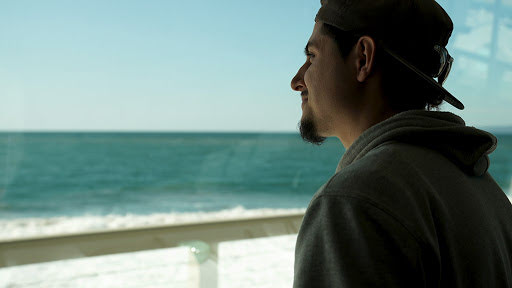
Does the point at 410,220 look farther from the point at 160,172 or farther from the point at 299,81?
the point at 160,172

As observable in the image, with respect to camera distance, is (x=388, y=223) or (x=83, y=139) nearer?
(x=388, y=223)

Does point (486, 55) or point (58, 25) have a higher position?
point (58, 25)

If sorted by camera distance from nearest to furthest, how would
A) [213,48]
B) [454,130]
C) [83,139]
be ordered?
[454,130] → [213,48] → [83,139]

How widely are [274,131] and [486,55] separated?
2.31 m

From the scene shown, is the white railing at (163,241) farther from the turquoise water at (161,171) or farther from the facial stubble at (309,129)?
the turquoise water at (161,171)

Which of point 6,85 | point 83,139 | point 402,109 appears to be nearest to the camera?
point 402,109

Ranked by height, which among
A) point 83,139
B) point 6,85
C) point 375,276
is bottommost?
point 83,139

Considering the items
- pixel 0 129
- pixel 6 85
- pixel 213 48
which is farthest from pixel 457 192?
pixel 213 48

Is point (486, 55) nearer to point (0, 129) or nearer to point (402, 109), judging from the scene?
point (402, 109)

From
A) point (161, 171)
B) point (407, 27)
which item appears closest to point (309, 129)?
point (407, 27)

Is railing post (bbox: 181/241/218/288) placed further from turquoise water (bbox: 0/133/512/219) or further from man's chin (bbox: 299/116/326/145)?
turquoise water (bbox: 0/133/512/219)

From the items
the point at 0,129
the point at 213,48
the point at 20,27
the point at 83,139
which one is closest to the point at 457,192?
the point at 0,129

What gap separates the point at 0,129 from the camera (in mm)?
5887

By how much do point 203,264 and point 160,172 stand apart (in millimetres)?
13854
